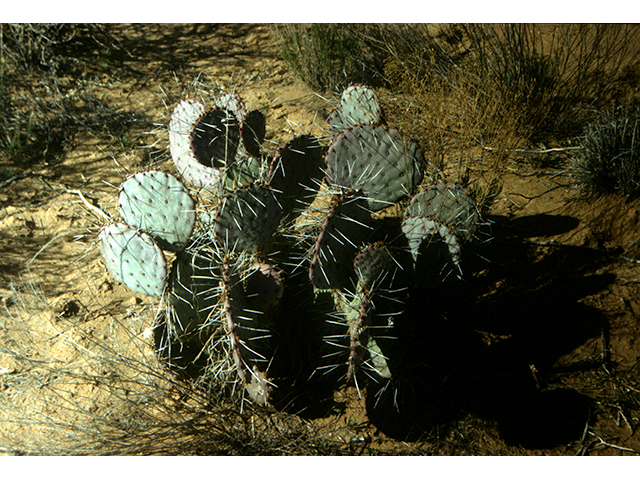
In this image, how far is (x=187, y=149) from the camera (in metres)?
2.46

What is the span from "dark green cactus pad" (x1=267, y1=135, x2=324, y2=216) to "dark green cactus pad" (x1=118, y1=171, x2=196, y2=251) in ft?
1.18

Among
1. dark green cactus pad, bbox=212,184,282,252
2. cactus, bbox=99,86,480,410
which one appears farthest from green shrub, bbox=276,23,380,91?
dark green cactus pad, bbox=212,184,282,252

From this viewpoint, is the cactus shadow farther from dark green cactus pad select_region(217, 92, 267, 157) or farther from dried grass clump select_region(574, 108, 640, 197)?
dark green cactus pad select_region(217, 92, 267, 157)

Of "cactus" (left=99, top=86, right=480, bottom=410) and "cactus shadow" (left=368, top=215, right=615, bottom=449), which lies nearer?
"cactus" (left=99, top=86, right=480, bottom=410)

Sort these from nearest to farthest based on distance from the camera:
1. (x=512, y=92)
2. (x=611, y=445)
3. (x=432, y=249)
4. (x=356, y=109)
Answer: (x=611, y=445) → (x=432, y=249) → (x=356, y=109) → (x=512, y=92)

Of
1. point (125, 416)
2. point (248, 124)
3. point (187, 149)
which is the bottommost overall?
Result: point (125, 416)

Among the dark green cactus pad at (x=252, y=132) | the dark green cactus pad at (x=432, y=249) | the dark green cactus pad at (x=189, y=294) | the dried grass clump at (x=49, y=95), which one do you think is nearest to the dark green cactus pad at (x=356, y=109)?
the dark green cactus pad at (x=252, y=132)

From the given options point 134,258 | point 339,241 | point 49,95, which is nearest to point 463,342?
point 339,241

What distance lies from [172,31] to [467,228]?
3.83 meters

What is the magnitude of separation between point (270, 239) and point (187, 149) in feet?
2.15

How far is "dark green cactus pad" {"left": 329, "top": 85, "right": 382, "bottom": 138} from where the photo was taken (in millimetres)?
2525

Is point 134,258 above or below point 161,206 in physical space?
below

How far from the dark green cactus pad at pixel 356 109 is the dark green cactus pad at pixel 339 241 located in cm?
62

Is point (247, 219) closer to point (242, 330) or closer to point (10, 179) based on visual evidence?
point (242, 330)
